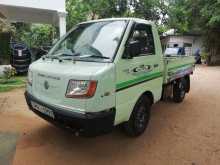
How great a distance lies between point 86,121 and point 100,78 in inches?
23.0

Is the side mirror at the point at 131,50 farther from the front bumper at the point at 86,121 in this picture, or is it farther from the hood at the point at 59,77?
the front bumper at the point at 86,121

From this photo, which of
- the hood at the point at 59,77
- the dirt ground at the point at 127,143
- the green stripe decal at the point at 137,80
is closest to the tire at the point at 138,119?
the dirt ground at the point at 127,143

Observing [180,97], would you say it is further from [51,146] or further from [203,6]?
[203,6]

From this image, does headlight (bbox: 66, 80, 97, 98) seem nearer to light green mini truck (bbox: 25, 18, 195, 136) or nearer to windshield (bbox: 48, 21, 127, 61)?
light green mini truck (bbox: 25, 18, 195, 136)

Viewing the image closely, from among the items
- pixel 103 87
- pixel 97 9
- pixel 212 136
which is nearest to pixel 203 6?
pixel 97 9

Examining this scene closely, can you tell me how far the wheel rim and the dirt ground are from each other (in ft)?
0.65

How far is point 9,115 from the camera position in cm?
554

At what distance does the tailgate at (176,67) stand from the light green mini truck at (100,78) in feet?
1.21

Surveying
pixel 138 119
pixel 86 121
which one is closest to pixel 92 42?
pixel 86 121

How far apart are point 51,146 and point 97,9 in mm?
17479

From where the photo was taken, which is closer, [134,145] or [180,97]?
[134,145]

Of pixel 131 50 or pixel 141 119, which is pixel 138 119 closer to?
pixel 141 119

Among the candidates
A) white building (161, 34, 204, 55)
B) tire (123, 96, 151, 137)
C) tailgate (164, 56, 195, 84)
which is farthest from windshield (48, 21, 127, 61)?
white building (161, 34, 204, 55)

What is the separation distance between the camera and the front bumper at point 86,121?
3.21m
